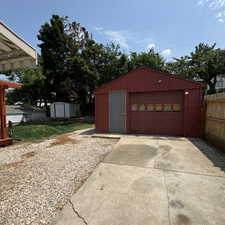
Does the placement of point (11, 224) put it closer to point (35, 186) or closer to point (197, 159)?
point (35, 186)

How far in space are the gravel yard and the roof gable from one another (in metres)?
3.70

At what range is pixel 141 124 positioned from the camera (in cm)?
686

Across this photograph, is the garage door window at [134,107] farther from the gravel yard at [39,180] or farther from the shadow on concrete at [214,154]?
the shadow on concrete at [214,154]

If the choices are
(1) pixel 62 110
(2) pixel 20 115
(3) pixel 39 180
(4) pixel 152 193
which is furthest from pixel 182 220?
(1) pixel 62 110

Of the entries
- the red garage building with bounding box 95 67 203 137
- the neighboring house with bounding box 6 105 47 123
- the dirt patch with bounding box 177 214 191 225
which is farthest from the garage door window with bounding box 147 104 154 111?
the neighboring house with bounding box 6 105 47 123

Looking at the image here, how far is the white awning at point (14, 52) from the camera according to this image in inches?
84.3

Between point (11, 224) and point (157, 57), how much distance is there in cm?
2015

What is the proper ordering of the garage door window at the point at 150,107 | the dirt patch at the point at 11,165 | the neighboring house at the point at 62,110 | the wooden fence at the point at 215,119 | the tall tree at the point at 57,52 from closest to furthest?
the dirt patch at the point at 11,165, the wooden fence at the point at 215,119, the garage door window at the point at 150,107, the tall tree at the point at 57,52, the neighboring house at the point at 62,110

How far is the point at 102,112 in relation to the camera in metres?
7.53

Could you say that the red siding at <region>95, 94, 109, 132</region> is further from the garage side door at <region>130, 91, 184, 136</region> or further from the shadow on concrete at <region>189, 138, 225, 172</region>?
the shadow on concrete at <region>189, 138, 225, 172</region>

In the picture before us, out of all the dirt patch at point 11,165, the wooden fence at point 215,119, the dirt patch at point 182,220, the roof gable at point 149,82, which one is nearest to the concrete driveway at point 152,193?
the dirt patch at point 182,220

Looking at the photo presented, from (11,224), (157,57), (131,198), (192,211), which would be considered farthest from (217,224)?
(157,57)

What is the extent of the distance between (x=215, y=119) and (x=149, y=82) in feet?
10.4

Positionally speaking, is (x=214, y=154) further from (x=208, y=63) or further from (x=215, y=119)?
(x=208, y=63)
